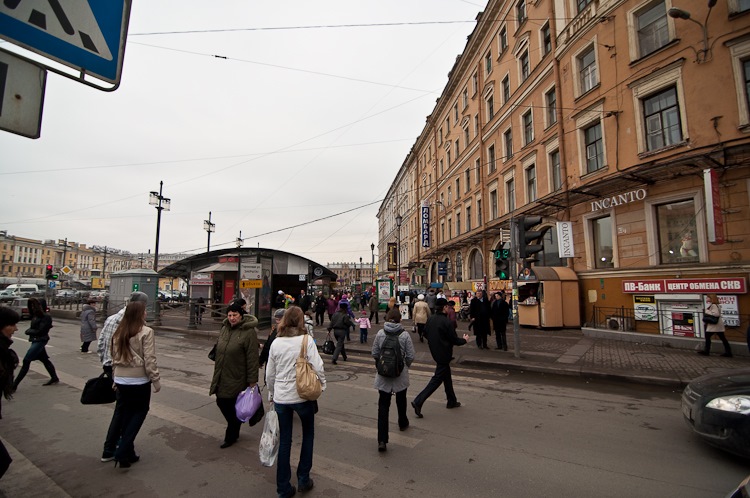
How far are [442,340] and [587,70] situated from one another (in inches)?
652

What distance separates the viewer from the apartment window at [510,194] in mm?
22266

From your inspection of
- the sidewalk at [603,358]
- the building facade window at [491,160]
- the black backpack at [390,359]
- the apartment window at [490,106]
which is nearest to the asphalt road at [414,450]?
the black backpack at [390,359]

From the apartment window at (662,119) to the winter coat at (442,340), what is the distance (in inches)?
486

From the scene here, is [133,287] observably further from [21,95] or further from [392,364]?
[21,95]

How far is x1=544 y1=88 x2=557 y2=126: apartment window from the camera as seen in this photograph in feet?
61.2

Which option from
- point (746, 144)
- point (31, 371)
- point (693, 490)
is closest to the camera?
point (693, 490)


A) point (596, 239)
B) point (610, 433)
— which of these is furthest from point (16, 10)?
point (596, 239)

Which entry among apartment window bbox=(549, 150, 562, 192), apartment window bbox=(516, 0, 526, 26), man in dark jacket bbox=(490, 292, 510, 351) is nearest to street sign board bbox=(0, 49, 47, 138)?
man in dark jacket bbox=(490, 292, 510, 351)

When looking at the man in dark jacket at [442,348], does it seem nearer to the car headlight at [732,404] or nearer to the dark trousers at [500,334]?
the car headlight at [732,404]

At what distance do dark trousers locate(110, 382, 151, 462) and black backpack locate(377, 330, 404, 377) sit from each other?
105 inches

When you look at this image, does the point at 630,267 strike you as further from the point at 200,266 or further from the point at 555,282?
the point at 200,266

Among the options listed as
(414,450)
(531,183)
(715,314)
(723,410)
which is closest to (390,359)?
(414,450)

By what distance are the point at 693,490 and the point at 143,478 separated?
532 centimetres

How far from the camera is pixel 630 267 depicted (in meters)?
14.0
